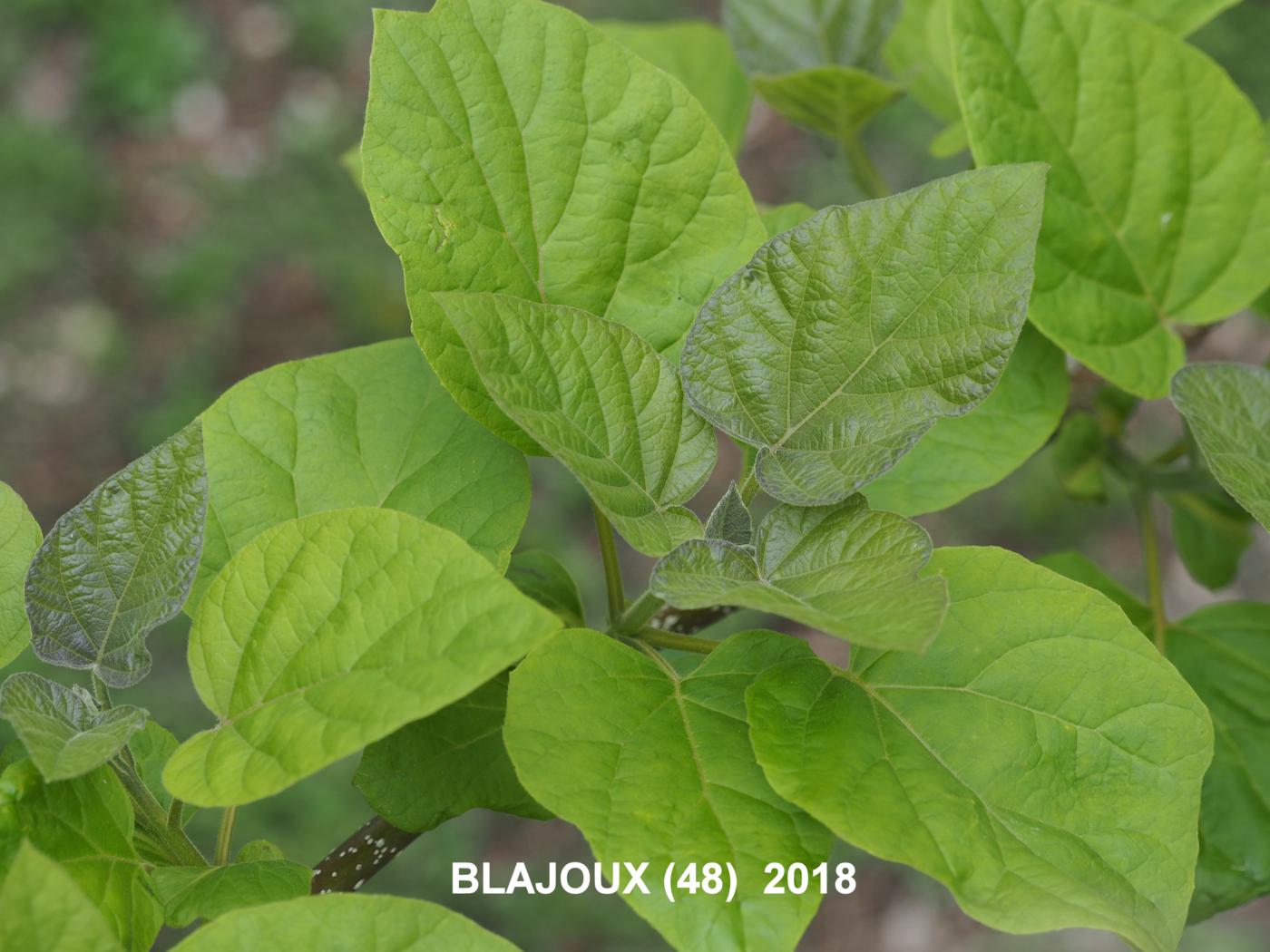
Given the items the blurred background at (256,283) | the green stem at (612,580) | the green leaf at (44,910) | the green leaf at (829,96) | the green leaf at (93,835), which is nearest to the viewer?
the green leaf at (44,910)

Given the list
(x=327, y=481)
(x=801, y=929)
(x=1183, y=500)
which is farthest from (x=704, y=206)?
(x=1183, y=500)

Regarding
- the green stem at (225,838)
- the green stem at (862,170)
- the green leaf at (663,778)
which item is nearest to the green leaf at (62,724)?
the green stem at (225,838)

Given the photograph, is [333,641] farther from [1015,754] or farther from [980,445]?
[980,445]

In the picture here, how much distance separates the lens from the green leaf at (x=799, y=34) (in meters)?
1.47

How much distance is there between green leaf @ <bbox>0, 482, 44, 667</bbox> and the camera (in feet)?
3.09

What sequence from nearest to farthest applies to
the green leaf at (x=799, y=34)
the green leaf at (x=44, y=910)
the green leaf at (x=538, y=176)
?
the green leaf at (x=44, y=910)
the green leaf at (x=538, y=176)
the green leaf at (x=799, y=34)

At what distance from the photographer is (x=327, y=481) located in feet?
3.28

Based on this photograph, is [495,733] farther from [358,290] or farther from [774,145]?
[774,145]

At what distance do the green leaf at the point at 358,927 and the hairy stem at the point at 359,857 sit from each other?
243mm

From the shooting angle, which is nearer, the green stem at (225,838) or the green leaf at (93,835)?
the green leaf at (93,835)

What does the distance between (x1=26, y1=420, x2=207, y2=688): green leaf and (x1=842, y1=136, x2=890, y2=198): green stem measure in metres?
0.93

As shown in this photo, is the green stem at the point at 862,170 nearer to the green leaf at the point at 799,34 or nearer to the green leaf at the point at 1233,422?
the green leaf at the point at 799,34

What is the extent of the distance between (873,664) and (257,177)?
430 centimetres

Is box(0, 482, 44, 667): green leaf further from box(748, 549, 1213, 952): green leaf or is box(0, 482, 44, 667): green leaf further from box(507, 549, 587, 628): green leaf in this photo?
box(748, 549, 1213, 952): green leaf
